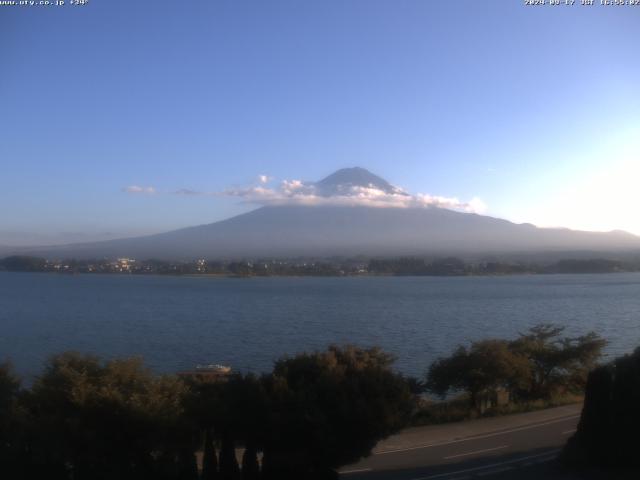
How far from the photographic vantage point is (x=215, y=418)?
7.02m

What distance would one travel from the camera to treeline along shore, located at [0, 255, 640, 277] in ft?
203

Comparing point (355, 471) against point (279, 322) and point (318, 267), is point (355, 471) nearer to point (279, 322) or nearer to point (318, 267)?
point (279, 322)

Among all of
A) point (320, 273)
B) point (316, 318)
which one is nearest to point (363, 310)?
point (316, 318)

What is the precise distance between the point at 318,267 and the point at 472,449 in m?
57.9

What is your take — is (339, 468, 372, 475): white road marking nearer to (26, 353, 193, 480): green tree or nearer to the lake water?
(26, 353, 193, 480): green tree

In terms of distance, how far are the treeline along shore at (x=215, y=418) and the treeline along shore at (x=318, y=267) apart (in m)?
54.8

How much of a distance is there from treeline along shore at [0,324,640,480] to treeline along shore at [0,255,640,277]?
54788 millimetres

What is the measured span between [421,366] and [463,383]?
158 inches

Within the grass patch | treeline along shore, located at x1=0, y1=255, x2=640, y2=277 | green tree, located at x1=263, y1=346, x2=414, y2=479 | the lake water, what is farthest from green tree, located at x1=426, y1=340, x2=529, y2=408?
treeline along shore, located at x1=0, y1=255, x2=640, y2=277

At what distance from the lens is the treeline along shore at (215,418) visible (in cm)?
650

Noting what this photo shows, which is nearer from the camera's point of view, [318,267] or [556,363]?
[556,363]

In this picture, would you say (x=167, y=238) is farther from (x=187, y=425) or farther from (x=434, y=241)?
(x=187, y=425)

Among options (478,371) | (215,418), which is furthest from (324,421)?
(478,371)

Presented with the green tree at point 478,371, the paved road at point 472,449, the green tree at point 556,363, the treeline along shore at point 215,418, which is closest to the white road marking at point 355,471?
the paved road at point 472,449
